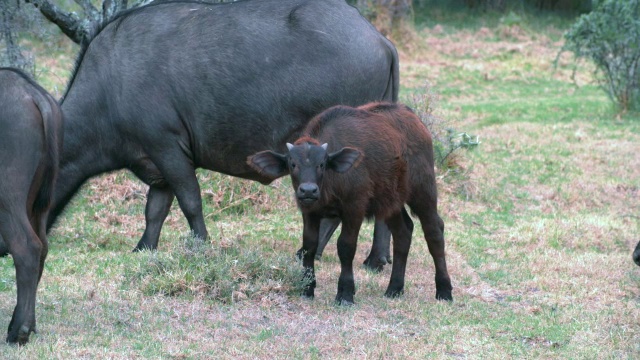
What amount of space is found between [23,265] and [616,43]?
15.0 metres

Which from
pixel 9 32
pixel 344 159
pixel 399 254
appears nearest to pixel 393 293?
pixel 399 254

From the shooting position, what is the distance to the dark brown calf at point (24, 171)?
18.9 ft

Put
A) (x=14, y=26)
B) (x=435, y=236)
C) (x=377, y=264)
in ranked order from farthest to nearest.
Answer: (x=14, y=26) < (x=377, y=264) < (x=435, y=236)

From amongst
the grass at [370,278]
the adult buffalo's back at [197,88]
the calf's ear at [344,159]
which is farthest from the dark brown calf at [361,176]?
the adult buffalo's back at [197,88]

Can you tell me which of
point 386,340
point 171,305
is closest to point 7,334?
point 171,305

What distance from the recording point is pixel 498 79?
924 inches

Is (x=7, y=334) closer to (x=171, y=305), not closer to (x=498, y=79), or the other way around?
(x=171, y=305)

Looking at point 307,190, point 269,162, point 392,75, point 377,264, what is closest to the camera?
point 307,190

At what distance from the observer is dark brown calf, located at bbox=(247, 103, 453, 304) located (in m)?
6.82

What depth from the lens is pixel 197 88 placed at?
27.5 feet

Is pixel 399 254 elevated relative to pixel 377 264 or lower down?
elevated

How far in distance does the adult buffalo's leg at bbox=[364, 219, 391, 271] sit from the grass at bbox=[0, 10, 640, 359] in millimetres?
294

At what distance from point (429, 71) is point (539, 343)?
1751 cm

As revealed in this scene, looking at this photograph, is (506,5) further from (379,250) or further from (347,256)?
(347,256)
